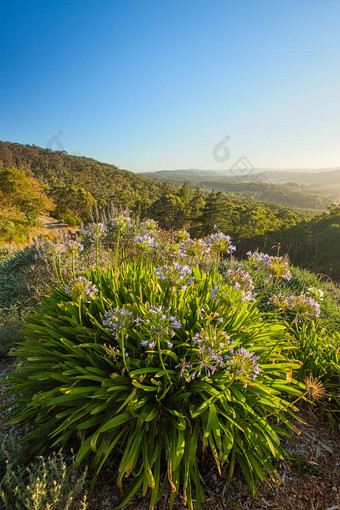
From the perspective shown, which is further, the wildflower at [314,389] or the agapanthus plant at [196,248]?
the agapanthus plant at [196,248]

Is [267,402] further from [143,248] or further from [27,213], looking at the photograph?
[27,213]

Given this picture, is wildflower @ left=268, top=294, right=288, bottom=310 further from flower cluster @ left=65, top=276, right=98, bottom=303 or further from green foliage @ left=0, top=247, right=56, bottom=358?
green foliage @ left=0, top=247, right=56, bottom=358

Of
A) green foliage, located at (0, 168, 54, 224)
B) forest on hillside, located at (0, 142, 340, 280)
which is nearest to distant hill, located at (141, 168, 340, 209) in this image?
forest on hillside, located at (0, 142, 340, 280)

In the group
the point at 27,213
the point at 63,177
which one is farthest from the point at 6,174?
the point at 63,177

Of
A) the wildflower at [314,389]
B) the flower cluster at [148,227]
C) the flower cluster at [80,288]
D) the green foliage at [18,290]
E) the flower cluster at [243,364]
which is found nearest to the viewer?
the flower cluster at [243,364]

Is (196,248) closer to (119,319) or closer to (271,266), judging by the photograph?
(271,266)

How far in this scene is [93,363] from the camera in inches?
93.4

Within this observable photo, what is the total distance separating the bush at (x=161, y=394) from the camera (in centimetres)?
190

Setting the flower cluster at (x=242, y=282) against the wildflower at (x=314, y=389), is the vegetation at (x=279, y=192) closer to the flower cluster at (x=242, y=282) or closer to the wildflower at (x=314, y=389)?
the wildflower at (x=314, y=389)

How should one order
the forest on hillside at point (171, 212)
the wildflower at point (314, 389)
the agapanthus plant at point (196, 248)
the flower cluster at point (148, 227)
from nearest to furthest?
the wildflower at point (314, 389)
the agapanthus plant at point (196, 248)
the flower cluster at point (148, 227)
the forest on hillside at point (171, 212)

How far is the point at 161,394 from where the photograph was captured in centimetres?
228

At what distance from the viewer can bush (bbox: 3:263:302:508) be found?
1898 mm

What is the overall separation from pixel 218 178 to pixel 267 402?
178 meters

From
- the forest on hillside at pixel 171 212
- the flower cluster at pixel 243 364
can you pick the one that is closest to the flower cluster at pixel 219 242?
the flower cluster at pixel 243 364
